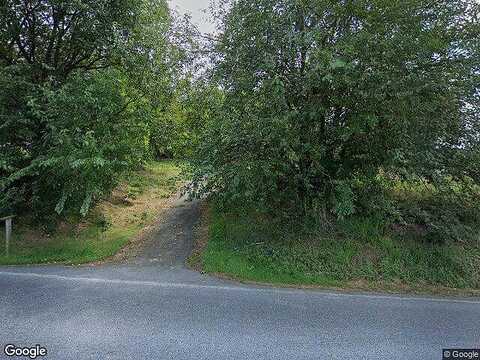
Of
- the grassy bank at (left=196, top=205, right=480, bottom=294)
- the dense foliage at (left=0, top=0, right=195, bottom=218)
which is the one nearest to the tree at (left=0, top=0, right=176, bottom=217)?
the dense foliage at (left=0, top=0, right=195, bottom=218)

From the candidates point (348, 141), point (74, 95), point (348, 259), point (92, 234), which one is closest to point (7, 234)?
point (92, 234)

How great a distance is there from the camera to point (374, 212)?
8281mm

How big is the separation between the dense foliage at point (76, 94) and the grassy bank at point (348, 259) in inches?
129

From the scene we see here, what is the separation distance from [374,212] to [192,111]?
5162 millimetres

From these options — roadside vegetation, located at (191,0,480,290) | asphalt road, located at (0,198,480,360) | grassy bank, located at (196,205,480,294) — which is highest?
roadside vegetation, located at (191,0,480,290)

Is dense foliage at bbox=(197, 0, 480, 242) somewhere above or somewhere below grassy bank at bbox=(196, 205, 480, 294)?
above

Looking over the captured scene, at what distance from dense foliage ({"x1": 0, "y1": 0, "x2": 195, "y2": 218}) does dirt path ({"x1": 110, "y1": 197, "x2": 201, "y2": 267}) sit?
59.8 inches

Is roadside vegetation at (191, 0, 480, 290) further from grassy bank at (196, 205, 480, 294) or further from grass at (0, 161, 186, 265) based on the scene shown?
grass at (0, 161, 186, 265)

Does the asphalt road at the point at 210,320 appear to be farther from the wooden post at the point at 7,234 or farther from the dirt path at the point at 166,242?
the wooden post at the point at 7,234

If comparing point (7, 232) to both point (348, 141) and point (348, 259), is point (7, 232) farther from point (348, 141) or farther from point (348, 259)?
point (348, 141)

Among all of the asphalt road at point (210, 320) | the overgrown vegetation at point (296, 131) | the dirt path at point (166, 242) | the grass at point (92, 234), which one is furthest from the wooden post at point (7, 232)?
the dirt path at point (166, 242)

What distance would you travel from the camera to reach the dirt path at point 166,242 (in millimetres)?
7964

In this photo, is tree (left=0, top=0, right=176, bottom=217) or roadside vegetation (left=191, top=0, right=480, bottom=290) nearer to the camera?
roadside vegetation (left=191, top=0, right=480, bottom=290)

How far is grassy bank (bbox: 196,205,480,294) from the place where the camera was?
696 centimetres
